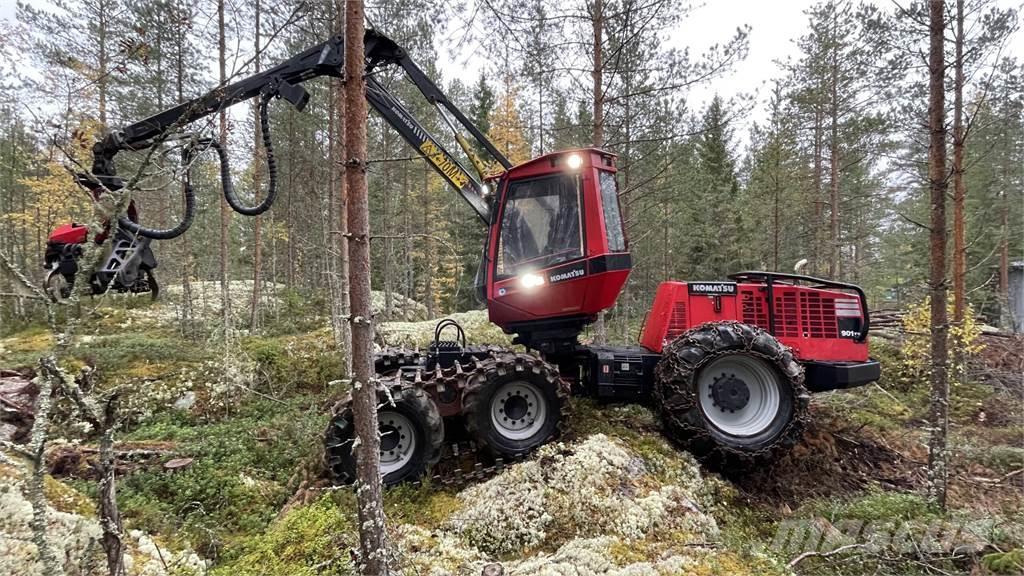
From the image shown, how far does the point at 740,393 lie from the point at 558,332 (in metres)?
1.96

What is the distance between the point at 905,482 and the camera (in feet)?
16.8

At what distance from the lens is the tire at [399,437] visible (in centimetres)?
405

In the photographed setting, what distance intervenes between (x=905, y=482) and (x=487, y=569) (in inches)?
190

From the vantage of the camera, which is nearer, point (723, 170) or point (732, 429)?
point (732, 429)

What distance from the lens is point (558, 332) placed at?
535 cm

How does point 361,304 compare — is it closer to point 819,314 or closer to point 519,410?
point 519,410

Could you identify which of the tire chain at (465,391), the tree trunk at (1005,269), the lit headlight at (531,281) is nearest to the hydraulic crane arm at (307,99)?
the lit headlight at (531,281)

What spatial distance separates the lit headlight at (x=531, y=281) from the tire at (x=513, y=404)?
0.75m

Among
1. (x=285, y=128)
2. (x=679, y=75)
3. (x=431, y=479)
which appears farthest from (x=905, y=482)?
(x=285, y=128)

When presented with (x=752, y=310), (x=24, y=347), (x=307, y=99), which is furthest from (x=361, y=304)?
(x=24, y=347)

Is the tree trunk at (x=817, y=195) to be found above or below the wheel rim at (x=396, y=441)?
above

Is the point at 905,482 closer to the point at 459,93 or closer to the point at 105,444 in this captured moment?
the point at 105,444

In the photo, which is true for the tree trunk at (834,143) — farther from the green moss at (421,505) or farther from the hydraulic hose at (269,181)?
the hydraulic hose at (269,181)

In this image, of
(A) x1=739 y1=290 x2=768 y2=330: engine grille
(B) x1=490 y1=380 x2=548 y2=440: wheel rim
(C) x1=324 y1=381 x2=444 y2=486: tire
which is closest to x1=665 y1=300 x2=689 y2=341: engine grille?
(A) x1=739 y1=290 x2=768 y2=330: engine grille
